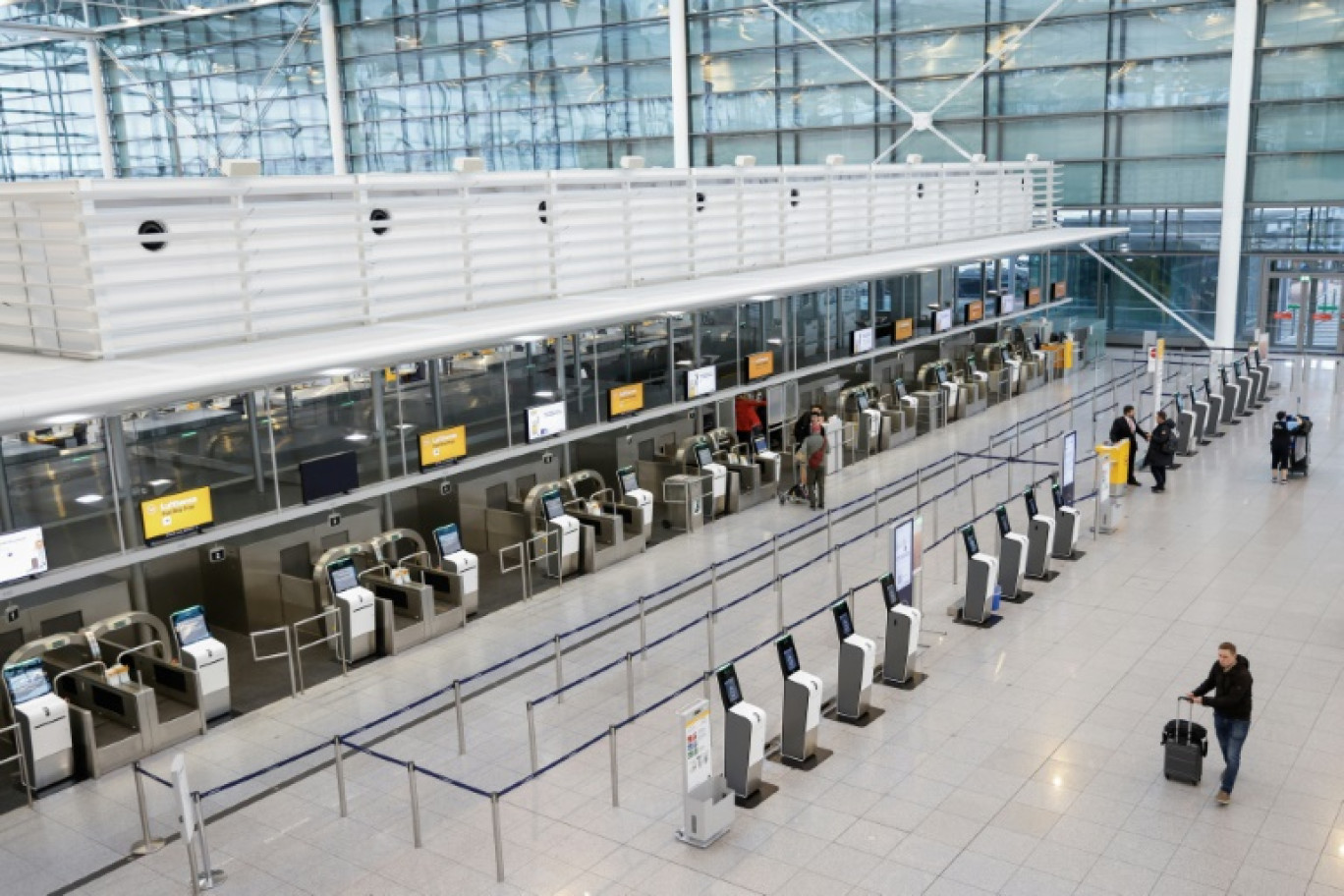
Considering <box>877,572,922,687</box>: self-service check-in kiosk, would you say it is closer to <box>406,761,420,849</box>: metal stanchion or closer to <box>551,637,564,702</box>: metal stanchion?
<box>551,637,564,702</box>: metal stanchion

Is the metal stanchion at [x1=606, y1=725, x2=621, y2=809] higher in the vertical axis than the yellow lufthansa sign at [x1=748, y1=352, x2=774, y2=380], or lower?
lower

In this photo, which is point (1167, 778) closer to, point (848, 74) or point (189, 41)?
point (848, 74)

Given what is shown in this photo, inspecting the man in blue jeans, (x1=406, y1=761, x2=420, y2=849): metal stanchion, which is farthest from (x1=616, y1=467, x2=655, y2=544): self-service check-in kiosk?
the man in blue jeans

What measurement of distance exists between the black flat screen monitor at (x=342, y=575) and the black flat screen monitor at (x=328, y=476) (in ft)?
2.58

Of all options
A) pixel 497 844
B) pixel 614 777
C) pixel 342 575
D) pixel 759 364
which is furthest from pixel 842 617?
pixel 759 364

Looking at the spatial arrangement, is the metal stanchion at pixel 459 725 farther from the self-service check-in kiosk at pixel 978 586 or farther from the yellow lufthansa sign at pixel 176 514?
the self-service check-in kiosk at pixel 978 586

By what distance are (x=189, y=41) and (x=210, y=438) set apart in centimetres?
3696

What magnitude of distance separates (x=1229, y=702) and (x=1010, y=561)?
15.2 ft

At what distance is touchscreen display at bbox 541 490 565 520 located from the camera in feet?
49.5

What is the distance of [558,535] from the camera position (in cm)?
1469

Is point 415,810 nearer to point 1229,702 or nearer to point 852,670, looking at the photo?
point 852,670

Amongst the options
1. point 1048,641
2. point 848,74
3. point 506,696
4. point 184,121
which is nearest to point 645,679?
point 506,696

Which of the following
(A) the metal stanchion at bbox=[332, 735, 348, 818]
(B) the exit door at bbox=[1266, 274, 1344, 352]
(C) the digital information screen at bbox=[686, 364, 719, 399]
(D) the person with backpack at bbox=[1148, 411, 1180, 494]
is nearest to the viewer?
(A) the metal stanchion at bbox=[332, 735, 348, 818]

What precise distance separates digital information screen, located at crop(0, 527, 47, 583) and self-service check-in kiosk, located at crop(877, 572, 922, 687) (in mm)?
7444
